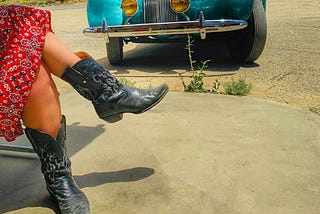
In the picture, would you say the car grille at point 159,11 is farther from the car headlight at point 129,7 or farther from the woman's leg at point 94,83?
the woman's leg at point 94,83

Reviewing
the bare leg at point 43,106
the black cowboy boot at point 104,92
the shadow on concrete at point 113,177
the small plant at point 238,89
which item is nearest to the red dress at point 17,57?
the bare leg at point 43,106

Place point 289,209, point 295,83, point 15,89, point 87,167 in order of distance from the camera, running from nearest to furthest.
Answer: point 15,89 → point 289,209 → point 87,167 → point 295,83

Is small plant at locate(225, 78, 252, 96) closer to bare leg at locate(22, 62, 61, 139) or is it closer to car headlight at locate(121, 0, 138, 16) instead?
car headlight at locate(121, 0, 138, 16)

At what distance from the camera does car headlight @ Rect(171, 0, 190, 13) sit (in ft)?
12.8

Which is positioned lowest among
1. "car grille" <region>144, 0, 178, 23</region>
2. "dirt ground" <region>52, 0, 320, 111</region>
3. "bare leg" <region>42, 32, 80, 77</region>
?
"dirt ground" <region>52, 0, 320, 111</region>

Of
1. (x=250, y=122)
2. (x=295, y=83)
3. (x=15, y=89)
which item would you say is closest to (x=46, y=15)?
(x=15, y=89)

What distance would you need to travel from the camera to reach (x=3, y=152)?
7.42ft

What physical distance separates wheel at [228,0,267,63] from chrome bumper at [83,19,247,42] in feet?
1.43

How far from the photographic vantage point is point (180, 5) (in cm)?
391

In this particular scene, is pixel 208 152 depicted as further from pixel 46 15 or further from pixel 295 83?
→ pixel 295 83

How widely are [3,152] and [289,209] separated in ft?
5.16

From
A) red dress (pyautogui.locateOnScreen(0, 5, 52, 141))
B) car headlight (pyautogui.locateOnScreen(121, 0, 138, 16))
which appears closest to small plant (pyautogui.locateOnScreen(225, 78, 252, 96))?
car headlight (pyautogui.locateOnScreen(121, 0, 138, 16))

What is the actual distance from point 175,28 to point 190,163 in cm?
215

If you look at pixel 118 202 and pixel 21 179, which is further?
pixel 21 179
